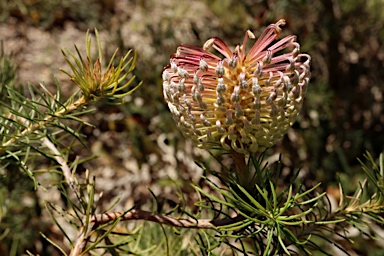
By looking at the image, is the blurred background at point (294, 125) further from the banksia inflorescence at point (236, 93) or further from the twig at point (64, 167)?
the banksia inflorescence at point (236, 93)

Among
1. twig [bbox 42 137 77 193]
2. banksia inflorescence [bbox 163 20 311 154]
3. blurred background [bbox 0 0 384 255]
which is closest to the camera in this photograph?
banksia inflorescence [bbox 163 20 311 154]

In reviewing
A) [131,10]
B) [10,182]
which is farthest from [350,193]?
[131,10]

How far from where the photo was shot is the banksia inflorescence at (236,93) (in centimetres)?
47

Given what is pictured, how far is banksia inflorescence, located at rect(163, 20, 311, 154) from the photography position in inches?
18.4

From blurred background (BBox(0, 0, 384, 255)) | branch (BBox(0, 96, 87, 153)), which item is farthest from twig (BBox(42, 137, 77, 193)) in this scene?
blurred background (BBox(0, 0, 384, 255))

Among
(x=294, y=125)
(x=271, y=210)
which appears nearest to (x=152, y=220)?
(x=271, y=210)

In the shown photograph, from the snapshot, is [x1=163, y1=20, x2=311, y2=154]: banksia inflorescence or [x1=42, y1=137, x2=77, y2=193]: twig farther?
[x1=42, y1=137, x2=77, y2=193]: twig

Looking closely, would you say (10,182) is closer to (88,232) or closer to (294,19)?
(88,232)

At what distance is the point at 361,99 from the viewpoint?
2.23 meters

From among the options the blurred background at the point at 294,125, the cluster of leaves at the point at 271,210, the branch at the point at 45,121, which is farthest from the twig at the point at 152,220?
the blurred background at the point at 294,125

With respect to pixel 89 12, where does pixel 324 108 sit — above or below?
below

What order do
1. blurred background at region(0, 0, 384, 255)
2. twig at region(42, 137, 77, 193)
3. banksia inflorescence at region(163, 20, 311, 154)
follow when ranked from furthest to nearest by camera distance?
blurred background at region(0, 0, 384, 255)
twig at region(42, 137, 77, 193)
banksia inflorescence at region(163, 20, 311, 154)

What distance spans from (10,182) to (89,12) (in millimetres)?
2188

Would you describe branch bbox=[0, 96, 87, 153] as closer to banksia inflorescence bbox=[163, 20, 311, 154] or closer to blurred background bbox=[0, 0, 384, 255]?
banksia inflorescence bbox=[163, 20, 311, 154]
